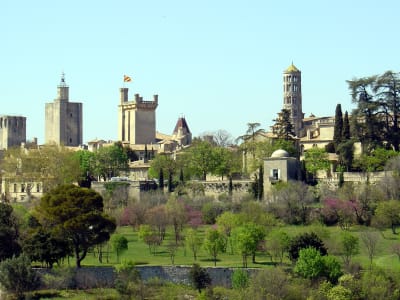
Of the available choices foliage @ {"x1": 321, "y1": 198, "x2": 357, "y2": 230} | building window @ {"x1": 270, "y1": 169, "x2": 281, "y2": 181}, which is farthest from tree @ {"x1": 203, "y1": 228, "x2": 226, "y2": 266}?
building window @ {"x1": 270, "y1": 169, "x2": 281, "y2": 181}

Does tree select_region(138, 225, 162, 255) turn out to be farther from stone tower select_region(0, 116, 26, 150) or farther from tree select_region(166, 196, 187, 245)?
stone tower select_region(0, 116, 26, 150)

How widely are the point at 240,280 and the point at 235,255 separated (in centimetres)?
819

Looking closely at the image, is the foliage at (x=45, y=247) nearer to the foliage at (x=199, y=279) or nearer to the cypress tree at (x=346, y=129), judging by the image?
the foliage at (x=199, y=279)

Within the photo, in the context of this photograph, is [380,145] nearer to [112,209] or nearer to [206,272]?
[112,209]

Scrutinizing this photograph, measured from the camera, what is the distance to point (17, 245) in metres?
54.2

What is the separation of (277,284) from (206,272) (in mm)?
4669

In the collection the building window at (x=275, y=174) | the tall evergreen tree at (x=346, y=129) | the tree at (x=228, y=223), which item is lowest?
the tree at (x=228, y=223)

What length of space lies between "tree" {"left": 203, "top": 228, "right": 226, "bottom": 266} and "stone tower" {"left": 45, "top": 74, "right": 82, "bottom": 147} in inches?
2514

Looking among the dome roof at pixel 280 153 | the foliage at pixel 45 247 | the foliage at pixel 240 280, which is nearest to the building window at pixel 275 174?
the dome roof at pixel 280 153

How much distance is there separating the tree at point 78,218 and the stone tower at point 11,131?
221ft

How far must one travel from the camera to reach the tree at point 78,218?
53125 millimetres

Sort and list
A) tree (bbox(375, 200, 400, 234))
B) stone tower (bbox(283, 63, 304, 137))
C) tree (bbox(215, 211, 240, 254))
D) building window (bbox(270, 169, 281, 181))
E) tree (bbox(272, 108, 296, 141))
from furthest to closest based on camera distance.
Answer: stone tower (bbox(283, 63, 304, 137)) → tree (bbox(272, 108, 296, 141)) → building window (bbox(270, 169, 281, 181)) → tree (bbox(215, 211, 240, 254)) → tree (bbox(375, 200, 400, 234))

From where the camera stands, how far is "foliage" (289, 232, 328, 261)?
5225 centimetres

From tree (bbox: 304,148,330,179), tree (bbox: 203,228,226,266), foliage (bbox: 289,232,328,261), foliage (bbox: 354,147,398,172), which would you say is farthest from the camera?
tree (bbox: 304,148,330,179)
